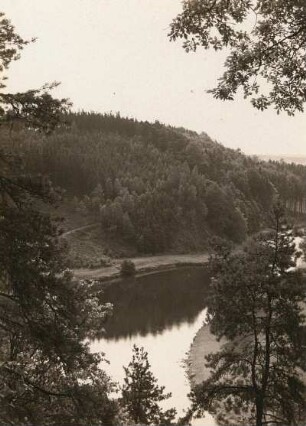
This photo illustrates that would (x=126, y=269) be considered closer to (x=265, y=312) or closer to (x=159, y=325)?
(x=159, y=325)

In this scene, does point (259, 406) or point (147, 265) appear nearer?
point (259, 406)

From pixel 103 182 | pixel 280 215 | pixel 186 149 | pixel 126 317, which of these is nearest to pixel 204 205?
pixel 103 182

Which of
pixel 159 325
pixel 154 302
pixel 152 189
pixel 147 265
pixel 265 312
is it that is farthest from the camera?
Result: pixel 152 189

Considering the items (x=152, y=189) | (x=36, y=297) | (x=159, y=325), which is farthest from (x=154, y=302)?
(x=152, y=189)

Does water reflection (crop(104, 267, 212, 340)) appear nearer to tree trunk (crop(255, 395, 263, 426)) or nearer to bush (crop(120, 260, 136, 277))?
bush (crop(120, 260, 136, 277))

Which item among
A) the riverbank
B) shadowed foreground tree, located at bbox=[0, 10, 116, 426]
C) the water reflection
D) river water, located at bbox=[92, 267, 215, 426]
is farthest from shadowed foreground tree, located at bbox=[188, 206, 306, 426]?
the riverbank

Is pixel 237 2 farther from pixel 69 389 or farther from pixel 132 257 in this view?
pixel 132 257

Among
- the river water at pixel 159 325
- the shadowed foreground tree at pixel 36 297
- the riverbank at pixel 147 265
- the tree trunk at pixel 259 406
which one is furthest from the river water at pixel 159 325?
the shadowed foreground tree at pixel 36 297

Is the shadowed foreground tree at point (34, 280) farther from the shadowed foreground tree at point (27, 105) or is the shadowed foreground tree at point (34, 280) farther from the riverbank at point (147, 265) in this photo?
the riverbank at point (147, 265)
